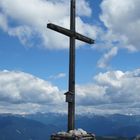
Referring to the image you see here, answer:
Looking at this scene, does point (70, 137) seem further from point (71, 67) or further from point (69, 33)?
point (69, 33)

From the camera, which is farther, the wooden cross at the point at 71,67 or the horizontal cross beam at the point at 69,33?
the wooden cross at the point at 71,67

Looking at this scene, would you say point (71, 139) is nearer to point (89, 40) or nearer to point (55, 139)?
point (55, 139)

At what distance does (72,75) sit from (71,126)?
1912 mm

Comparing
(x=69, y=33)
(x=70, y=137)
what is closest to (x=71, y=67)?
(x=69, y=33)

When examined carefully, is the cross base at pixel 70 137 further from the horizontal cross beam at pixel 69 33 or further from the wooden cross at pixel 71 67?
the horizontal cross beam at pixel 69 33

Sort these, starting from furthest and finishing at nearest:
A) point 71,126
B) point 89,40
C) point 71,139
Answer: point 89,40
point 71,126
point 71,139

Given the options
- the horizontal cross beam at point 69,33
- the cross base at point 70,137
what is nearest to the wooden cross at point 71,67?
the horizontal cross beam at point 69,33

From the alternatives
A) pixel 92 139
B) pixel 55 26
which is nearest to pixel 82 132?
pixel 92 139

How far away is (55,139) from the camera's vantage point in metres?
14.8

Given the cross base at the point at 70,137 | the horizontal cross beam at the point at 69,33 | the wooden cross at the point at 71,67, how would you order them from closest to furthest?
the cross base at the point at 70,137
the horizontal cross beam at the point at 69,33
the wooden cross at the point at 71,67

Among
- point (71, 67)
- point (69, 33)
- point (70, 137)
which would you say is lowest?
point (70, 137)

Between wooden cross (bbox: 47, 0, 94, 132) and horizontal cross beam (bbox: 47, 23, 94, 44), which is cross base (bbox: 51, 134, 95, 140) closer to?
wooden cross (bbox: 47, 0, 94, 132)

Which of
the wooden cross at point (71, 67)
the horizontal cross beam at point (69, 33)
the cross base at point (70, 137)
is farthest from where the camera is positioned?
the wooden cross at point (71, 67)

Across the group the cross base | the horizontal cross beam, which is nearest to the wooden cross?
the horizontal cross beam
